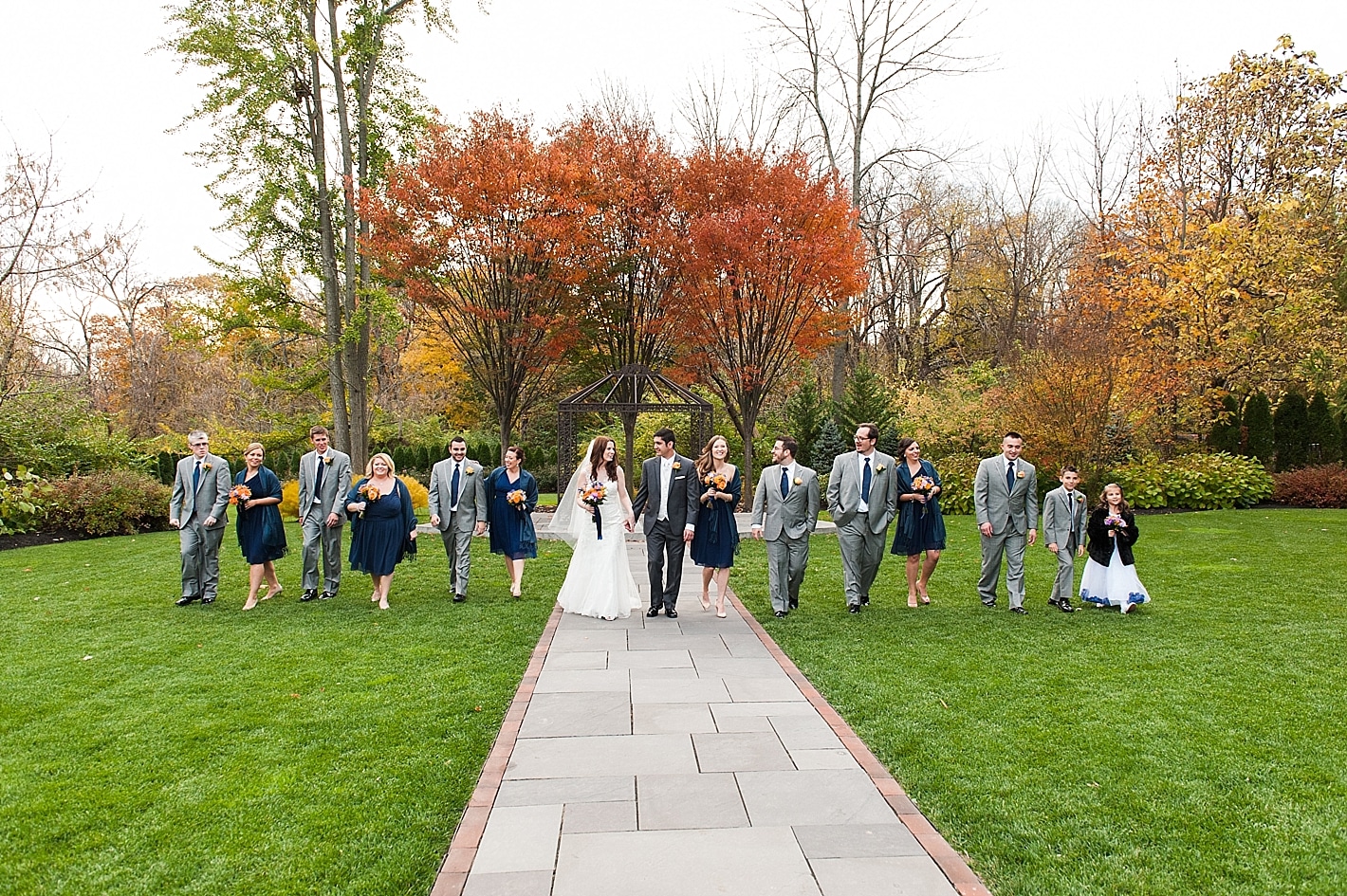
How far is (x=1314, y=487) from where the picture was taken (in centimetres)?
1866

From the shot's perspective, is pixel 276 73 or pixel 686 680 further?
pixel 276 73

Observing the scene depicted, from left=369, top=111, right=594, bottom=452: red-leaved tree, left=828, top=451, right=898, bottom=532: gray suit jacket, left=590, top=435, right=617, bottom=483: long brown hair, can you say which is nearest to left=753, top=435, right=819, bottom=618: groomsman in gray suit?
left=828, top=451, right=898, bottom=532: gray suit jacket

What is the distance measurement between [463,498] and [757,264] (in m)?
9.84

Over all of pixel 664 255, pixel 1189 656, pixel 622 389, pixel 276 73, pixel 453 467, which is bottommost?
pixel 1189 656

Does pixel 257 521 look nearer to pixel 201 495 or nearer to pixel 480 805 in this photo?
pixel 201 495

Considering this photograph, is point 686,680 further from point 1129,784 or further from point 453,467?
point 453,467

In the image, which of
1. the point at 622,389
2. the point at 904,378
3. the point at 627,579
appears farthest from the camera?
the point at 904,378

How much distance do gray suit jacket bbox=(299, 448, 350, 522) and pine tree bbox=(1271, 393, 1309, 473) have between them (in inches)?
856

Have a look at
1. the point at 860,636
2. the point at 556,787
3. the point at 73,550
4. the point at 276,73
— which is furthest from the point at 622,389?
the point at 556,787

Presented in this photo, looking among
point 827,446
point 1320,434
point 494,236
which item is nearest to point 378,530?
point 494,236

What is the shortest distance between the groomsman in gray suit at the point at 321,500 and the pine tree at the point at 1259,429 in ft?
69.1

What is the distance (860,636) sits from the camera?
7707 mm

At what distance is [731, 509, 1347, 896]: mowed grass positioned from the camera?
11.5 feet

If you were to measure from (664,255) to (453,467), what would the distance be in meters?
11.0
